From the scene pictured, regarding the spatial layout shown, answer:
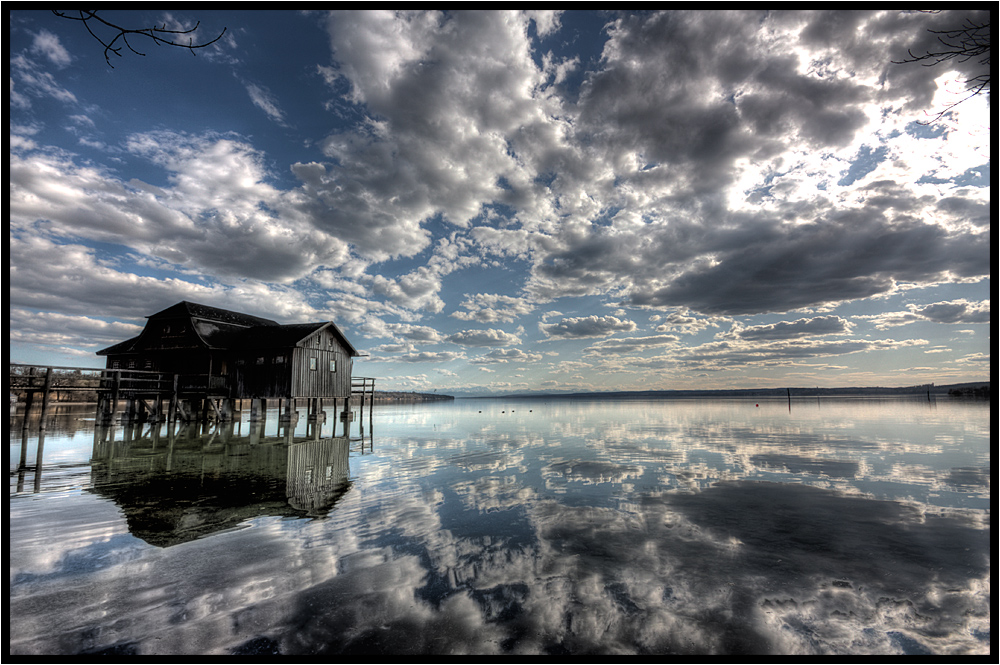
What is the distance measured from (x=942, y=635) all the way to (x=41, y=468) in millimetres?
23873

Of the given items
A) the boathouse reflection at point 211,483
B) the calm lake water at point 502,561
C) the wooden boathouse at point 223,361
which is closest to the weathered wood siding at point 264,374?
the wooden boathouse at point 223,361

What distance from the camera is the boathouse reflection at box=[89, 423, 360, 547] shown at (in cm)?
870

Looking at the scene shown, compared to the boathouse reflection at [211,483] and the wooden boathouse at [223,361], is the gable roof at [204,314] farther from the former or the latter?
the boathouse reflection at [211,483]

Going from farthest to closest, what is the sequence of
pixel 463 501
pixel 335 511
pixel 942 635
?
pixel 463 501
pixel 335 511
pixel 942 635

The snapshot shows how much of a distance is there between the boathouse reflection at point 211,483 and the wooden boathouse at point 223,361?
1105 cm

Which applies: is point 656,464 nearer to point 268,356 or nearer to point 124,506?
point 124,506

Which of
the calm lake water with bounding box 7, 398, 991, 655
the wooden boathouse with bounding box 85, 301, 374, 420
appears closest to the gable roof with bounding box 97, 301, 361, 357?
the wooden boathouse with bounding box 85, 301, 374, 420

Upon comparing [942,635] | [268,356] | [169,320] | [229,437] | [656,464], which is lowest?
[229,437]

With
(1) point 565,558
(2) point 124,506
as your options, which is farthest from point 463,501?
(2) point 124,506

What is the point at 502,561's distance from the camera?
6.54 meters

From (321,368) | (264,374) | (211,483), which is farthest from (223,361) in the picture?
(211,483)

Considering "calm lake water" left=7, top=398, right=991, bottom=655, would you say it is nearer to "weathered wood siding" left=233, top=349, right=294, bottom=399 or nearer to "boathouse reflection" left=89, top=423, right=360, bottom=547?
"boathouse reflection" left=89, top=423, right=360, bottom=547

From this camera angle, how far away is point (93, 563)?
21.0ft

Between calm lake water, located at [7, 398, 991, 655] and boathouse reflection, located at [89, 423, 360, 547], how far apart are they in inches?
4.3
